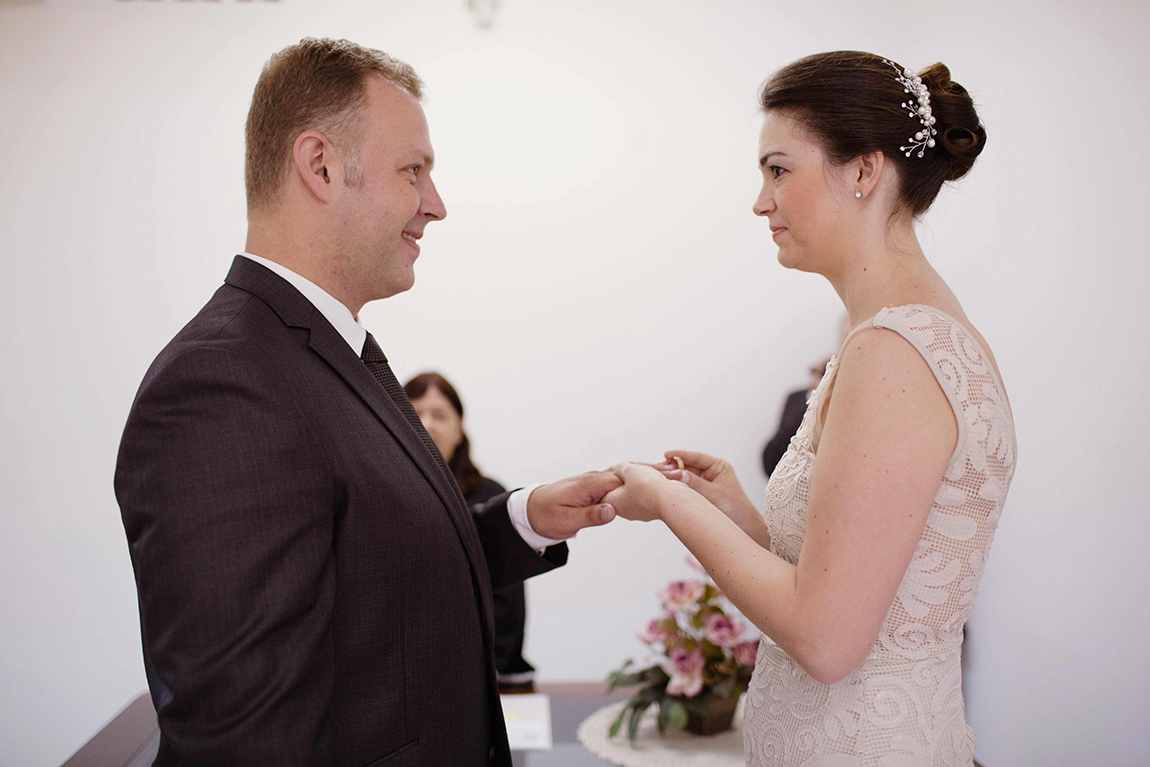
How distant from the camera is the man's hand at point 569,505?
1.76 metres

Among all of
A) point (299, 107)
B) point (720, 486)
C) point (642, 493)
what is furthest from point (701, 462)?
point (299, 107)

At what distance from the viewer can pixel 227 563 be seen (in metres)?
0.97

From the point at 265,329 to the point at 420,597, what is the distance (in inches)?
17.4

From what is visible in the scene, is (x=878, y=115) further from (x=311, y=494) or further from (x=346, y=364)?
(x=311, y=494)

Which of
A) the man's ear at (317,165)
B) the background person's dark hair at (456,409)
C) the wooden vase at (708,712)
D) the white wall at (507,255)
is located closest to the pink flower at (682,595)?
the wooden vase at (708,712)

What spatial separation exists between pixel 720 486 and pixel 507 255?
120 inches

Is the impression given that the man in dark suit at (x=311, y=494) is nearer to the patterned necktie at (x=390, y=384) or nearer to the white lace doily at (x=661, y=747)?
the patterned necktie at (x=390, y=384)

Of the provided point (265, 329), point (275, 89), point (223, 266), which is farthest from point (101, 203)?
point (265, 329)

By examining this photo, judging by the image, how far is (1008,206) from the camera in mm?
3523

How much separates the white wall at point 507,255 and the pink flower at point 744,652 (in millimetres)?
1997

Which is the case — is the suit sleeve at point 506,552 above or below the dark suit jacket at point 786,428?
above

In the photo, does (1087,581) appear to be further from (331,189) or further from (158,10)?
(158,10)

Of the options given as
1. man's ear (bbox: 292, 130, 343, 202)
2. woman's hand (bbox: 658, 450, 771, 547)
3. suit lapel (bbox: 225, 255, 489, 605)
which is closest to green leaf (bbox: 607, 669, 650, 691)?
woman's hand (bbox: 658, 450, 771, 547)

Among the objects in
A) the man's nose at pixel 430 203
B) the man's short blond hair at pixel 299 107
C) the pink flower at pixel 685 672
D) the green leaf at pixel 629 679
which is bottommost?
the green leaf at pixel 629 679
